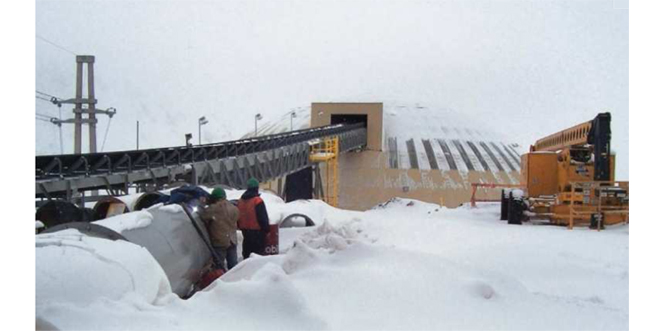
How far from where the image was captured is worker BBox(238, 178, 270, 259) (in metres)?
6.68

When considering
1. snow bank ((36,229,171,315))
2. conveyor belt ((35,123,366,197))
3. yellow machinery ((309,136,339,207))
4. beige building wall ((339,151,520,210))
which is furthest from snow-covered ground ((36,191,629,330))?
beige building wall ((339,151,520,210))

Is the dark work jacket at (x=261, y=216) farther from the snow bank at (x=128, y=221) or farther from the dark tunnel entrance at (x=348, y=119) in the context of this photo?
the dark tunnel entrance at (x=348, y=119)

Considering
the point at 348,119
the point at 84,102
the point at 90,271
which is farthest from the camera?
the point at 348,119

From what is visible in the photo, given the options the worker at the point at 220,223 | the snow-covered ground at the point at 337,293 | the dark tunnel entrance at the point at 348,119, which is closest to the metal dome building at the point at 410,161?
the dark tunnel entrance at the point at 348,119

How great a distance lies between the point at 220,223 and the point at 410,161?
21.0 meters

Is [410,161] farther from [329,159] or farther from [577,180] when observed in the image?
[577,180]

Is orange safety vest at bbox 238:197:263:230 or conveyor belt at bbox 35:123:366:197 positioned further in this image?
orange safety vest at bbox 238:197:263:230

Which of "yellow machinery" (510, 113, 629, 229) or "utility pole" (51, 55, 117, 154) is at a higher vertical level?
"utility pole" (51, 55, 117, 154)

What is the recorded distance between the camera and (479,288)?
397 cm

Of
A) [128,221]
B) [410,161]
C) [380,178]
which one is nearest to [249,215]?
[128,221]

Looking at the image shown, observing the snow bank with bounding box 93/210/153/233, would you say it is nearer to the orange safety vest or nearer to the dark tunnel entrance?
the orange safety vest

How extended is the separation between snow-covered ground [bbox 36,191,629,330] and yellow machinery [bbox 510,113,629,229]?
17.4 feet

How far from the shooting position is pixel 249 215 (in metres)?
6.71

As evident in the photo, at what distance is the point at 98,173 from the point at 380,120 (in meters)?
20.6
